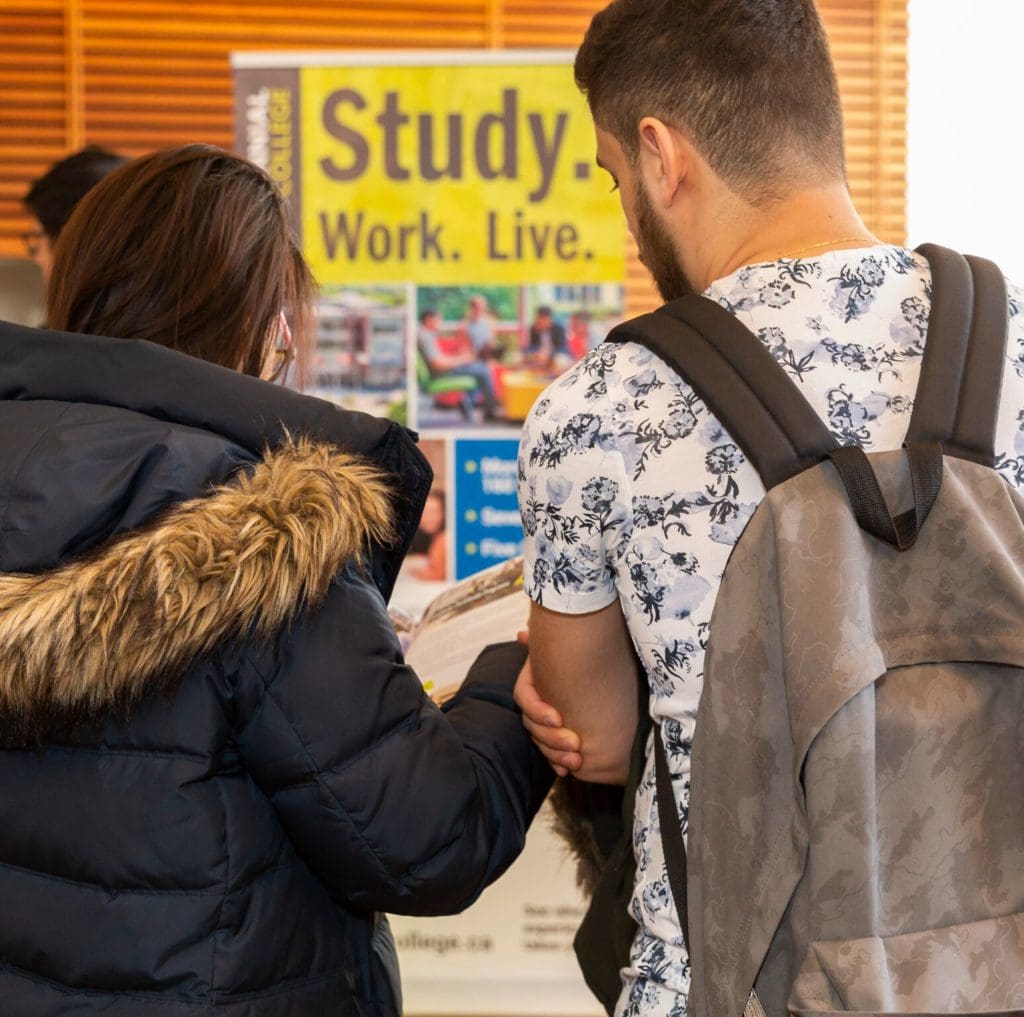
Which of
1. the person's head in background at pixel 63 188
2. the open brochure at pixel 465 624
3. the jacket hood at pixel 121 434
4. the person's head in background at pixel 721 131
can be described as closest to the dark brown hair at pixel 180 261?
the jacket hood at pixel 121 434

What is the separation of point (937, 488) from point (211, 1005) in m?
0.81

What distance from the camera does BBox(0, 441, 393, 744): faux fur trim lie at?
3.60 ft

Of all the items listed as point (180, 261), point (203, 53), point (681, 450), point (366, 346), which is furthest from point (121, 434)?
point (203, 53)

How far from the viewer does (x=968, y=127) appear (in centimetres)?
472

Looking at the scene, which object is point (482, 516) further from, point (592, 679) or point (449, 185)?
point (592, 679)

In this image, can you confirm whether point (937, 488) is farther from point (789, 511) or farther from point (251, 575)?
point (251, 575)

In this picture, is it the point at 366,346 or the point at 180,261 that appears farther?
the point at 366,346

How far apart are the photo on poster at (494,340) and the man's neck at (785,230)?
1823mm

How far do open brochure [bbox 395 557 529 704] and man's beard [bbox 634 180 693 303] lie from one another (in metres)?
0.70

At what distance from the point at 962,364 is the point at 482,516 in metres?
2.08

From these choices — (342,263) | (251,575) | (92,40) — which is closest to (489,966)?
(342,263)

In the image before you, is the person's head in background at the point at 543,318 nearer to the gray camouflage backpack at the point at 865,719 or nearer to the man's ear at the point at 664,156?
the man's ear at the point at 664,156

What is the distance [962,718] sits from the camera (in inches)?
38.4

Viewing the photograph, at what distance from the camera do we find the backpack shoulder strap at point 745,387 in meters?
1.03
